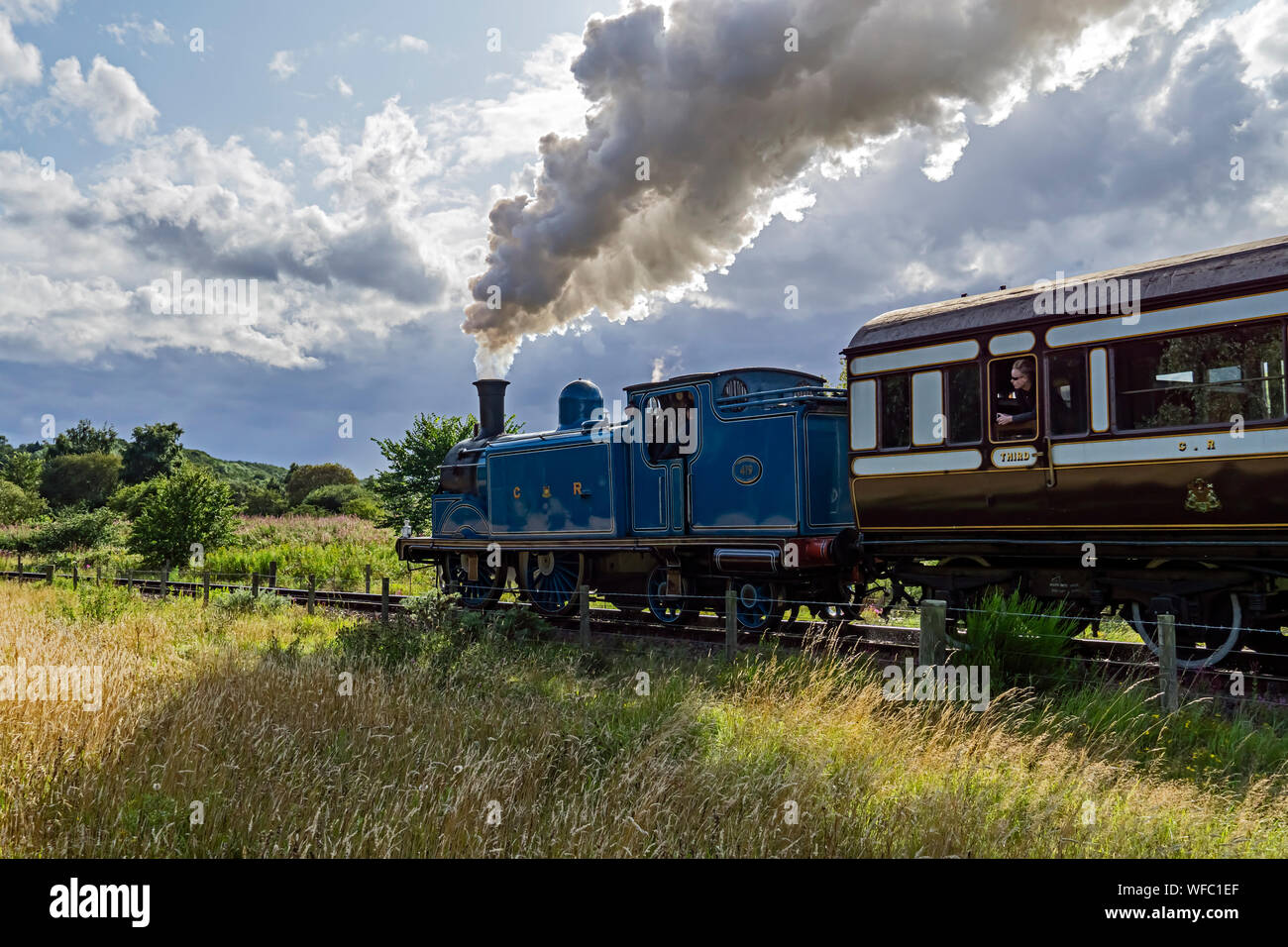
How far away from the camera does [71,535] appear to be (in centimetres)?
3312

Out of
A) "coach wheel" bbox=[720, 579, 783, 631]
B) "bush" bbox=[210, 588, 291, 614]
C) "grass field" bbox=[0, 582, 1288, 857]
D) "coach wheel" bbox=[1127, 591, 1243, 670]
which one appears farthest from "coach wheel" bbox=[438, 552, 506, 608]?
"coach wheel" bbox=[1127, 591, 1243, 670]

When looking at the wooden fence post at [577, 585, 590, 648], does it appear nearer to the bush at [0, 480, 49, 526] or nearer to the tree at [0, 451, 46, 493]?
the bush at [0, 480, 49, 526]

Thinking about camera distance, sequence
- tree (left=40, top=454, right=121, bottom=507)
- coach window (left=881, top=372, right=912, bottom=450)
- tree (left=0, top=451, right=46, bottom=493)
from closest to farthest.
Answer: coach window (left=881, top=372, right=912, bottom=450) → tree (left=0, top=451, right=46, bottom=493) → tree (left=40, top=454, right=121, bottom=507)

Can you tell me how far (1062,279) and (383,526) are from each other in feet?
85.9

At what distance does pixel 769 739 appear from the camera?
20.4ft

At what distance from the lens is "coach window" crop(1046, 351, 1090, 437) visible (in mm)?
8445

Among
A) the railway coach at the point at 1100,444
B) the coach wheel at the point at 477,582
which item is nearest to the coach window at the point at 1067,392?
the railway coach at the point at 1100,444

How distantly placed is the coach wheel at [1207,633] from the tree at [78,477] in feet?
189

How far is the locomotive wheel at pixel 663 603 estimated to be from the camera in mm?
12070

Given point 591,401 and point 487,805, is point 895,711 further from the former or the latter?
point 591,401

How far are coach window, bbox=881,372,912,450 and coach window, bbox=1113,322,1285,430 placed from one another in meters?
2.13

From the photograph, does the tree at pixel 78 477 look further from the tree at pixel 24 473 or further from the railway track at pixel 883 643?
the railway track at pixel 883 643
